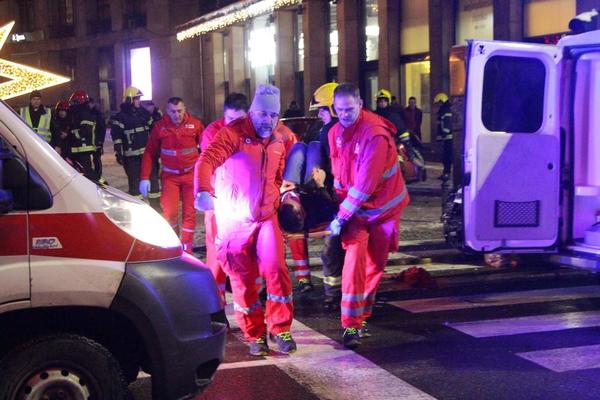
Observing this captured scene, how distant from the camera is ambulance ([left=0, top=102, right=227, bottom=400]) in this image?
370 cm

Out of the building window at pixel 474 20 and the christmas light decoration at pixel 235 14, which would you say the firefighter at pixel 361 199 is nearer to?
the building window at pixel 474 20

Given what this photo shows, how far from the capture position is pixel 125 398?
157 inches

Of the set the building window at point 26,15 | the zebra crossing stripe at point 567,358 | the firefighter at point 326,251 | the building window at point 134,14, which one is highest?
the building window at point 26,15

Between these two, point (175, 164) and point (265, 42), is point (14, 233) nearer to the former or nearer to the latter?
point (175, 164)

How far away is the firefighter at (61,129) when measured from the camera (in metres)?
13.9

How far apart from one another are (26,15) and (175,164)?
49.0 meters

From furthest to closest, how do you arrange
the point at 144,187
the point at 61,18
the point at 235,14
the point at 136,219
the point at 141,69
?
1. the point at 61,18
2. the point at 141,69
3. the point at 235,14
4. the point at 144,187
5. the point at 136,219

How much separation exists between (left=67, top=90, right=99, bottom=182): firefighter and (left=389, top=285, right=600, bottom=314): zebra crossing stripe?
7.78m

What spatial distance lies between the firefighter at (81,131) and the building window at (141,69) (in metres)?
29.2

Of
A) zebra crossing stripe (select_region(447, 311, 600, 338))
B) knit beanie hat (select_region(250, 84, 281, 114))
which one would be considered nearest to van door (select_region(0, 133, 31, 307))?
knit beanie hat (select_region(250, 84, 281, 114))

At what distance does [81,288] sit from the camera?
12.4 ft

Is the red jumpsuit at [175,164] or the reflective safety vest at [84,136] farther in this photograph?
the reflective safety vest at [84,136]

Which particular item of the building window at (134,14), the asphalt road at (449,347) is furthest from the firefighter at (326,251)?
the building window at (134,14)

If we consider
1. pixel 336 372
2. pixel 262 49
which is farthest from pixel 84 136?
pixel 262 49
